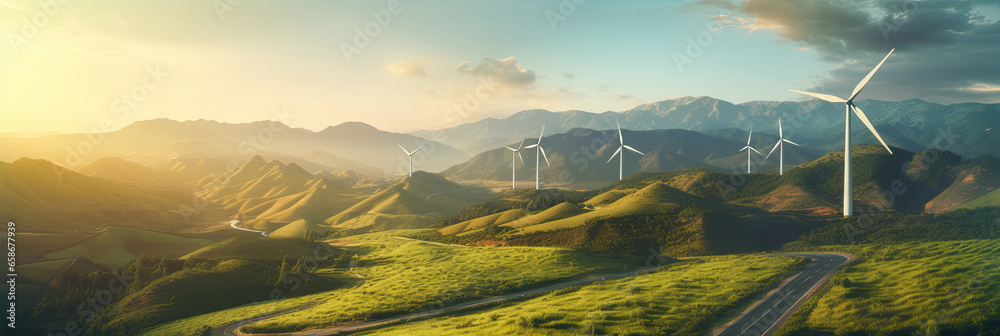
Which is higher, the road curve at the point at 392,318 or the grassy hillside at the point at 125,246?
the grassy hillside at the point at 125,246

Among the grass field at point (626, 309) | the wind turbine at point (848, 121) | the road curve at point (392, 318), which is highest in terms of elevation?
the wind turbine at point (848, 121)

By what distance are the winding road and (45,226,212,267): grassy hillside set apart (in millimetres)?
85610

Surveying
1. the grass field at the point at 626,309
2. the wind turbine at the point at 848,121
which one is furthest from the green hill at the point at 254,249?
the wind turbine at the point at 848,121

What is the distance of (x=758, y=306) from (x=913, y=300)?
46.2 ft

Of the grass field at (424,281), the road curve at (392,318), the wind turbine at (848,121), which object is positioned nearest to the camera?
the road curve at (392,318)

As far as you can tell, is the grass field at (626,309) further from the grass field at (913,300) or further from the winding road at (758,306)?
the grass field at (913,300)

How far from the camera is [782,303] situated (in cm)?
5094

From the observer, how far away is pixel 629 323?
150 feet

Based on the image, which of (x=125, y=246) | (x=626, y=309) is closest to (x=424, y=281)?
(x=626, y=309)

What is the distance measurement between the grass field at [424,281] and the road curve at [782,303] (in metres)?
28.7

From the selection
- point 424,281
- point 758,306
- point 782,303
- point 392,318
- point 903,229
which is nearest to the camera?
point 758,306

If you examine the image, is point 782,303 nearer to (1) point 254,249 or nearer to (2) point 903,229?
(2) point 903,229

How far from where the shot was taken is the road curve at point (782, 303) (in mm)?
43906

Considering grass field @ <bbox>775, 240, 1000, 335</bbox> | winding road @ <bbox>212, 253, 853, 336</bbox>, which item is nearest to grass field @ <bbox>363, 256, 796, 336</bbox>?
winding road @ <bbox>212, 253, 853, 336</bbox>
